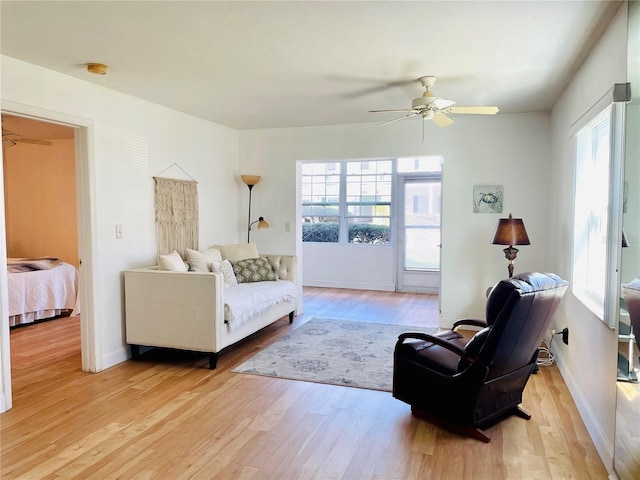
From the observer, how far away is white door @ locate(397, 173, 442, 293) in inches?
293

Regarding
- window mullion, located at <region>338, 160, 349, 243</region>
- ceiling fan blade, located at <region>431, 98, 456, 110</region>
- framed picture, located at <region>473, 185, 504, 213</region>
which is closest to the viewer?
ceiling fan blade, located at <region>431, 98, 456, 110</region>

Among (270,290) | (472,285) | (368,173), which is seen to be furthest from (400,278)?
(270,290)

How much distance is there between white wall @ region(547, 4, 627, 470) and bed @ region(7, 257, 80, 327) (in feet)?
17.8

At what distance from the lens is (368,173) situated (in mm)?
7773

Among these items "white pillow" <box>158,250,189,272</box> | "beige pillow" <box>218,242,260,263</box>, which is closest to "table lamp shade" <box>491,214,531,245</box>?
"beige pillow" <box>218,242,260,263</box>

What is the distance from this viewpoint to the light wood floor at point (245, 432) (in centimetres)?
232

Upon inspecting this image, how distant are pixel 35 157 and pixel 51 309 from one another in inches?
99.2

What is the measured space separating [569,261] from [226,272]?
3.15 metres

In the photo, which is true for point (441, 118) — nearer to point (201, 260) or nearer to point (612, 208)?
point (612, 208)

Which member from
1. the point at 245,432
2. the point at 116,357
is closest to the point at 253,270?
the point at 116,357

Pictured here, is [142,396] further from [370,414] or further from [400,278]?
[400,278]

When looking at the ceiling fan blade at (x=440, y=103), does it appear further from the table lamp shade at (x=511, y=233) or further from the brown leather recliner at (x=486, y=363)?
the brown leather recliner at (x=486, y=363)

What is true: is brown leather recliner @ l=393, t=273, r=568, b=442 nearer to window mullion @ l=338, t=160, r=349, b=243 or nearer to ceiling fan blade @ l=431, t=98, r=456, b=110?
ceiling fan blade @ l=431, t=98, r=456, b=110

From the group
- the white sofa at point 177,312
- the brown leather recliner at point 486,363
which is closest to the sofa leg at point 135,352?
the white sofa at point 177,312
